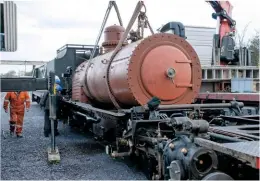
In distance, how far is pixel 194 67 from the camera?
524cm

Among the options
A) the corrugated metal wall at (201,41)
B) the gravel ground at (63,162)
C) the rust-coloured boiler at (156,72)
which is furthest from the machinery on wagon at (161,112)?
the corrugated metal wall at (201,41)

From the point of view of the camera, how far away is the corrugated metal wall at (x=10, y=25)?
12.5ft

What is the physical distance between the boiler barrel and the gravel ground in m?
1.09

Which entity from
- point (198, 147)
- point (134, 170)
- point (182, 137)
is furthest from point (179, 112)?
point (198, 147)

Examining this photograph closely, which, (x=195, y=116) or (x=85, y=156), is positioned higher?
(x=195, y=116)

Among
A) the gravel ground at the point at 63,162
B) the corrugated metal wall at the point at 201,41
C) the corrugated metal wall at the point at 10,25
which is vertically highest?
the corrugated metal wall at the point at 201,41

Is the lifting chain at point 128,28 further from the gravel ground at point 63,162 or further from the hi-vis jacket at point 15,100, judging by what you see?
the hi-vis jacket at point 15,100

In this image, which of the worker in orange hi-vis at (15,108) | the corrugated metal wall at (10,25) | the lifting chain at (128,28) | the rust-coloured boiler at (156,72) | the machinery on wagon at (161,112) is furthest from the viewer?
the worker in orange hi-vis at (15,108)

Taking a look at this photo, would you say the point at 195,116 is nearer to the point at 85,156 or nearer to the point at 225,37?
the point at 85,156

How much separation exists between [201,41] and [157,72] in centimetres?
650

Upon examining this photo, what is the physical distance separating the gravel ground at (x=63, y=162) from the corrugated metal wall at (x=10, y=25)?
2.07m

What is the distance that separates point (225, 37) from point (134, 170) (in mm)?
6030

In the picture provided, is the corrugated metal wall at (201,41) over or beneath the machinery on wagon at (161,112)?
over

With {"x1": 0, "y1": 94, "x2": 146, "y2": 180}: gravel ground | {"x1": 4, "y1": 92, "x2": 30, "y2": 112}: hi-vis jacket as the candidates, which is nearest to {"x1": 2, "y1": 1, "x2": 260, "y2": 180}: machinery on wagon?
{"x1": 0, "y1": 94, "x2": 146, "y2": 180}: gravel ground
